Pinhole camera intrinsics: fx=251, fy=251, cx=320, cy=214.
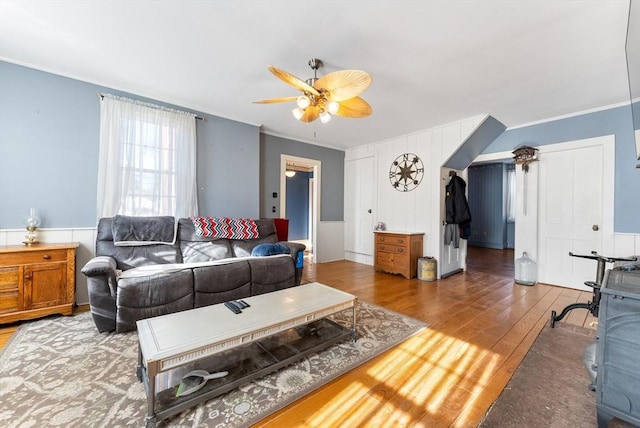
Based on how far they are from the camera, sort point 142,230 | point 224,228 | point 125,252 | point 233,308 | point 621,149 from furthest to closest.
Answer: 1. point 224,228
2. point 621,149
3. point 142,230
4. point 125,252
5. point 233,308

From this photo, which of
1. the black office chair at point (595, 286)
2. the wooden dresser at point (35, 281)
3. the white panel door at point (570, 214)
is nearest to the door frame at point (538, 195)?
the white panel door at point (570, 214)

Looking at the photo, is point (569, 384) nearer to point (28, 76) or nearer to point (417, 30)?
point (417, 30)

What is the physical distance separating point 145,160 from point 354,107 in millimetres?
2653

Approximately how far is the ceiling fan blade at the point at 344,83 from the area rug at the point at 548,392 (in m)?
2.27

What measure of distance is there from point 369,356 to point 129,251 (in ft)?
8.55

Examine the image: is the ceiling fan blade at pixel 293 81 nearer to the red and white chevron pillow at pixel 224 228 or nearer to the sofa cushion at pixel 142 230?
the red and white chevron pillow at pixel 224 228

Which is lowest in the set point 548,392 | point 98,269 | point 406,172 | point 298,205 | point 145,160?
point 548,392

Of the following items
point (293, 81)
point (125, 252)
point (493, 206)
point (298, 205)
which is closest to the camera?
point (293, 81)

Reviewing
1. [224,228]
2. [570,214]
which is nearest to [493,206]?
[570,214]

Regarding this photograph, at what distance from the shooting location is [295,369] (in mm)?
1681

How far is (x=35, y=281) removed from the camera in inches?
91.1

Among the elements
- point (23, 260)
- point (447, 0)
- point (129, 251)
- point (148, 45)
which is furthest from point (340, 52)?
point (23, 260)

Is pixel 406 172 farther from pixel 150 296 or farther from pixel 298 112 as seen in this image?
pixel 150 296

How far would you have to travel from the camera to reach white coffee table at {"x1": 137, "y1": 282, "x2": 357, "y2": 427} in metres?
1.21
